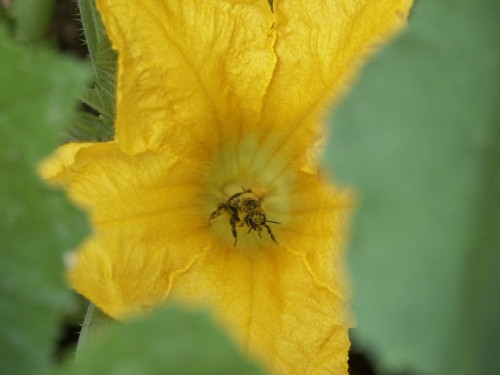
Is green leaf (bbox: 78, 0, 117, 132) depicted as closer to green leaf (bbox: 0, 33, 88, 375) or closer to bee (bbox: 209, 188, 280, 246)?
bee (bbox: 209, 188, 280, 246)

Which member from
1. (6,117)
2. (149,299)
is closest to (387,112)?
(6,117)

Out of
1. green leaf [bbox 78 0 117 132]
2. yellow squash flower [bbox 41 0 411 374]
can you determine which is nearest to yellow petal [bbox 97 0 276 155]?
yellow squash flower [bbox 41 0 411 374]

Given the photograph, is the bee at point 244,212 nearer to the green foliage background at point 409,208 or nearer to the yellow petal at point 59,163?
the yellow petal at point 59,163

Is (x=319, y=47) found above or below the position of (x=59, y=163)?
above

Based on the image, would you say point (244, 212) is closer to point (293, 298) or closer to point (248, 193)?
point (248, 193)

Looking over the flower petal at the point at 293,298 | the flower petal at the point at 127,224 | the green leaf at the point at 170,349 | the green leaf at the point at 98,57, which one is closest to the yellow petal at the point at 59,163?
the flower petal at the point at 127,224

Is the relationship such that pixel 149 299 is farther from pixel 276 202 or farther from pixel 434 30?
pixel 434 30

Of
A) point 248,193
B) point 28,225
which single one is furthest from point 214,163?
point 28,225
